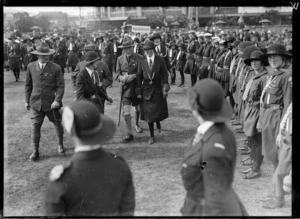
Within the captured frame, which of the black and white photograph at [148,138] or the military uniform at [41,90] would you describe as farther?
the military uniform at [41,90]

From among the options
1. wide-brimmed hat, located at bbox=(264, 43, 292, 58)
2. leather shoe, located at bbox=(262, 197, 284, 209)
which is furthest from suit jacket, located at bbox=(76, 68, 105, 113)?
leather shoe, located at bbox=(262, 197, 284, 209)

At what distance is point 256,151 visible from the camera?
5.45 m

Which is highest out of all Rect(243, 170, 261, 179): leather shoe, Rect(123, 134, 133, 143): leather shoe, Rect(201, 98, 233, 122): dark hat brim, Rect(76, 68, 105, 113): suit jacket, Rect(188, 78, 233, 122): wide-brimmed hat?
Rect(188, 78, 233, 122): wide-brimmed hat

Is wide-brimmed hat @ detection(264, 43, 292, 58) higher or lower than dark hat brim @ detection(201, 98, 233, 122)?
higher

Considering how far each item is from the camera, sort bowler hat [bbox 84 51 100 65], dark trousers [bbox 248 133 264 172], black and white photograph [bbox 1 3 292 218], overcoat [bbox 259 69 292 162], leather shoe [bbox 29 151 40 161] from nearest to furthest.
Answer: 1. black and white photograph [bbox 1 3 292 218]
2. overcoat [bbox 259 69 292 162]
3. dark trousers [bbox 248 133 264 172]
4. leather shoe [bbox 29 151 40 161]
5. bowler hat [bbox 84 51 100 65]

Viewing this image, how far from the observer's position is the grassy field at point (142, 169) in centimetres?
443

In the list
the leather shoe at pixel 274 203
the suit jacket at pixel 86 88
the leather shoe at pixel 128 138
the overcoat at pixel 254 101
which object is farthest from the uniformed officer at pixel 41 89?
the leather shoe at pixel 274 203

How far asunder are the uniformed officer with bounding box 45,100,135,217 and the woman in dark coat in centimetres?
419

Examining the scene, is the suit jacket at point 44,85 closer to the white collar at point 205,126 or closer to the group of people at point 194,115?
the group of people at point 194,115

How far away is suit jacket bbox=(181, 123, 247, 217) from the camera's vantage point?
8.63ft

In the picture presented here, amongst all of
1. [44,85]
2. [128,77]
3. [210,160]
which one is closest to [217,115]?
[210,160]

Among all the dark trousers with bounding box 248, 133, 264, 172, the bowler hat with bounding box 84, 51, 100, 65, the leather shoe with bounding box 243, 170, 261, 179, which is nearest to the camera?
the leather shoe with bounding box 243, 170, 261, 179

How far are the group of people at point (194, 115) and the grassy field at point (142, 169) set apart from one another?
0.20 m

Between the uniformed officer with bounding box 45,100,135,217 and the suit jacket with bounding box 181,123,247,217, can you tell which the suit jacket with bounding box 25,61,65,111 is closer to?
the uniformed officer with bounding box 45,100,135,217
